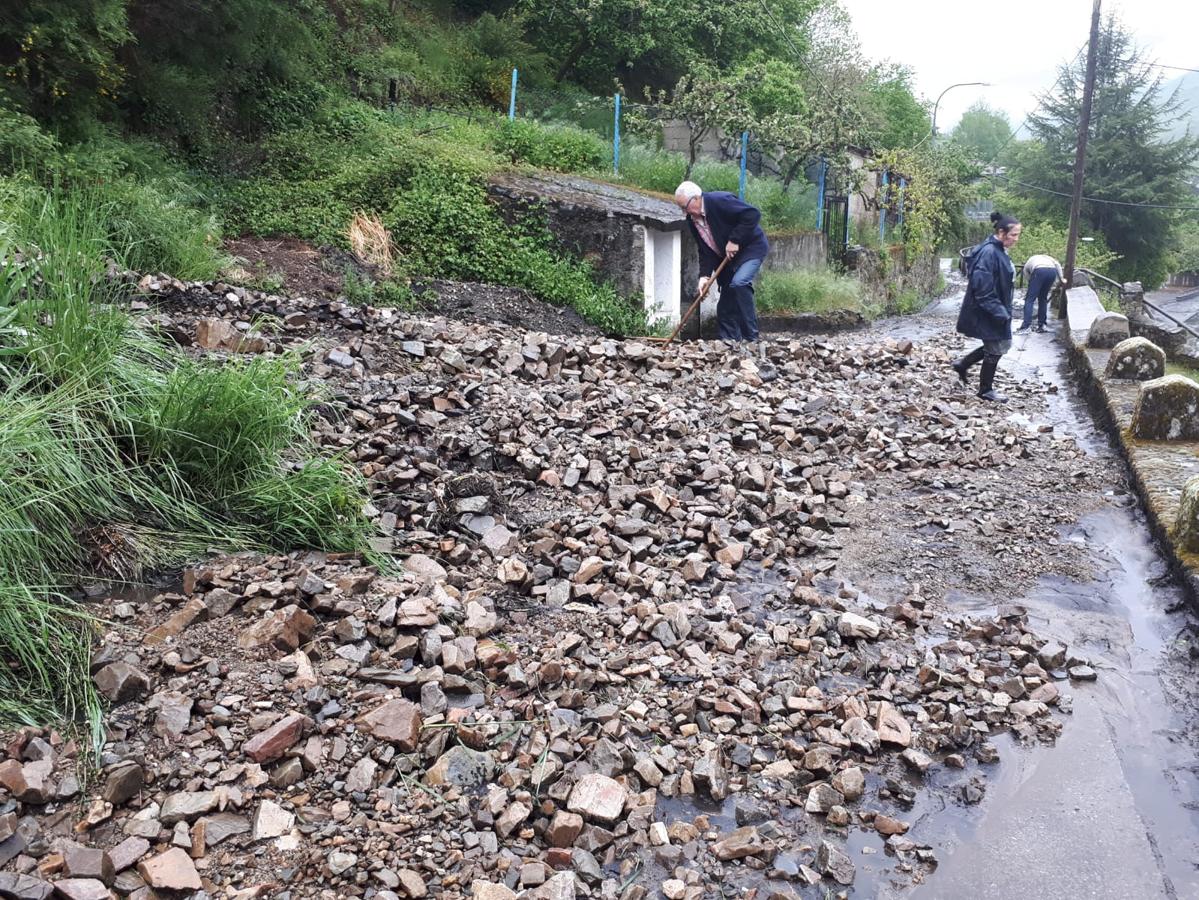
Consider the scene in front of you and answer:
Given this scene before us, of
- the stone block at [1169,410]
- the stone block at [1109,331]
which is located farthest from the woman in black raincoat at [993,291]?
the stone block at [1109,331]

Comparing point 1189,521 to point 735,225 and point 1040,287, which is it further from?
point 1040,287

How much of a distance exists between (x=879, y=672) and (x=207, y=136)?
11.8 m

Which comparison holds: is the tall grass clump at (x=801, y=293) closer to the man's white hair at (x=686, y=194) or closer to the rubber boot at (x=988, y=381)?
the man's white hair at (x=686, y=194)

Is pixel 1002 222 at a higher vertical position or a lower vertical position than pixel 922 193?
lower

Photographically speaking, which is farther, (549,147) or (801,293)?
(801,293)

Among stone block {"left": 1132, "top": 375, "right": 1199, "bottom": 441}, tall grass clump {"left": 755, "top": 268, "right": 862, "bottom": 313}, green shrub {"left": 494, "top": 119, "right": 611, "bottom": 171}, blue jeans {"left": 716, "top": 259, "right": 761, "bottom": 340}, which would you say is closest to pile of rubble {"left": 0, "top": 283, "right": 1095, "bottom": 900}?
stone block {"left": 1132, "top": 375, "right": 1199, "bottom": 441}

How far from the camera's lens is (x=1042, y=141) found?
38250 millimetres

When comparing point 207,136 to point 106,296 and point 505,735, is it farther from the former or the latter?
point 505,735

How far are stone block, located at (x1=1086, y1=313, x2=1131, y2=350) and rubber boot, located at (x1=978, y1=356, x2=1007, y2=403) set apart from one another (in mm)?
2691

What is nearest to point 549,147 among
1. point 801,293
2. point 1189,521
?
point 801,293

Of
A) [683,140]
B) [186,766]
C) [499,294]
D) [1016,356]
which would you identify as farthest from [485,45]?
[186,766]

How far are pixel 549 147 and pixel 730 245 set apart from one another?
613cm

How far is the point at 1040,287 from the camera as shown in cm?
1527

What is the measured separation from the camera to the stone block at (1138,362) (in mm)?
8781
